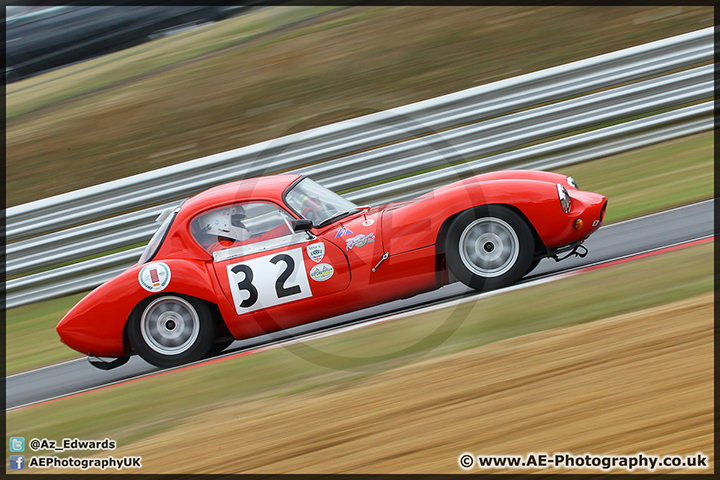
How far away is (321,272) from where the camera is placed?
5.14 m

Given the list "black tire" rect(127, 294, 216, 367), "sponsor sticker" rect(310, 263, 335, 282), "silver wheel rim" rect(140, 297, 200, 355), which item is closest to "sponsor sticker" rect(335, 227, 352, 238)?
"sponsor sticker" rect(310, 263, 335, 282)

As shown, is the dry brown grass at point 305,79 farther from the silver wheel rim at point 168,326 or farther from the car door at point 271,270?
the silver wheel rim at point 168,326

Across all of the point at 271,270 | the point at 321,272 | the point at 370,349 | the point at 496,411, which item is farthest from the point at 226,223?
the point at 496,411

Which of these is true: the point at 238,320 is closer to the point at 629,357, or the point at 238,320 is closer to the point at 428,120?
the point at 629,357

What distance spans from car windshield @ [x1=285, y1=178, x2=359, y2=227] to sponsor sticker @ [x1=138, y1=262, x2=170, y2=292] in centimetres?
117

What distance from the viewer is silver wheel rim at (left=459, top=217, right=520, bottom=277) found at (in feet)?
16.3

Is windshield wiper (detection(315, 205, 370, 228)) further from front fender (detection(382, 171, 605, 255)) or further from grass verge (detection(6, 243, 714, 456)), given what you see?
grass verge (detection(6, 243, 714, 456))

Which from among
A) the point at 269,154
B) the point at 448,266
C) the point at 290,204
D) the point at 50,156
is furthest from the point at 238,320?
the point at 50,156

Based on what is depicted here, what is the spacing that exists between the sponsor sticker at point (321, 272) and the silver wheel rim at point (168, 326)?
112cm

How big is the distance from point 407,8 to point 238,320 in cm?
798

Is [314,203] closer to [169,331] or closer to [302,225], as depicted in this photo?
[302,225]

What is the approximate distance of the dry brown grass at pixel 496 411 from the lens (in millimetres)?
3262

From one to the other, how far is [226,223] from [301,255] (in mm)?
794

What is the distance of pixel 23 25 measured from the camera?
42.7ft
